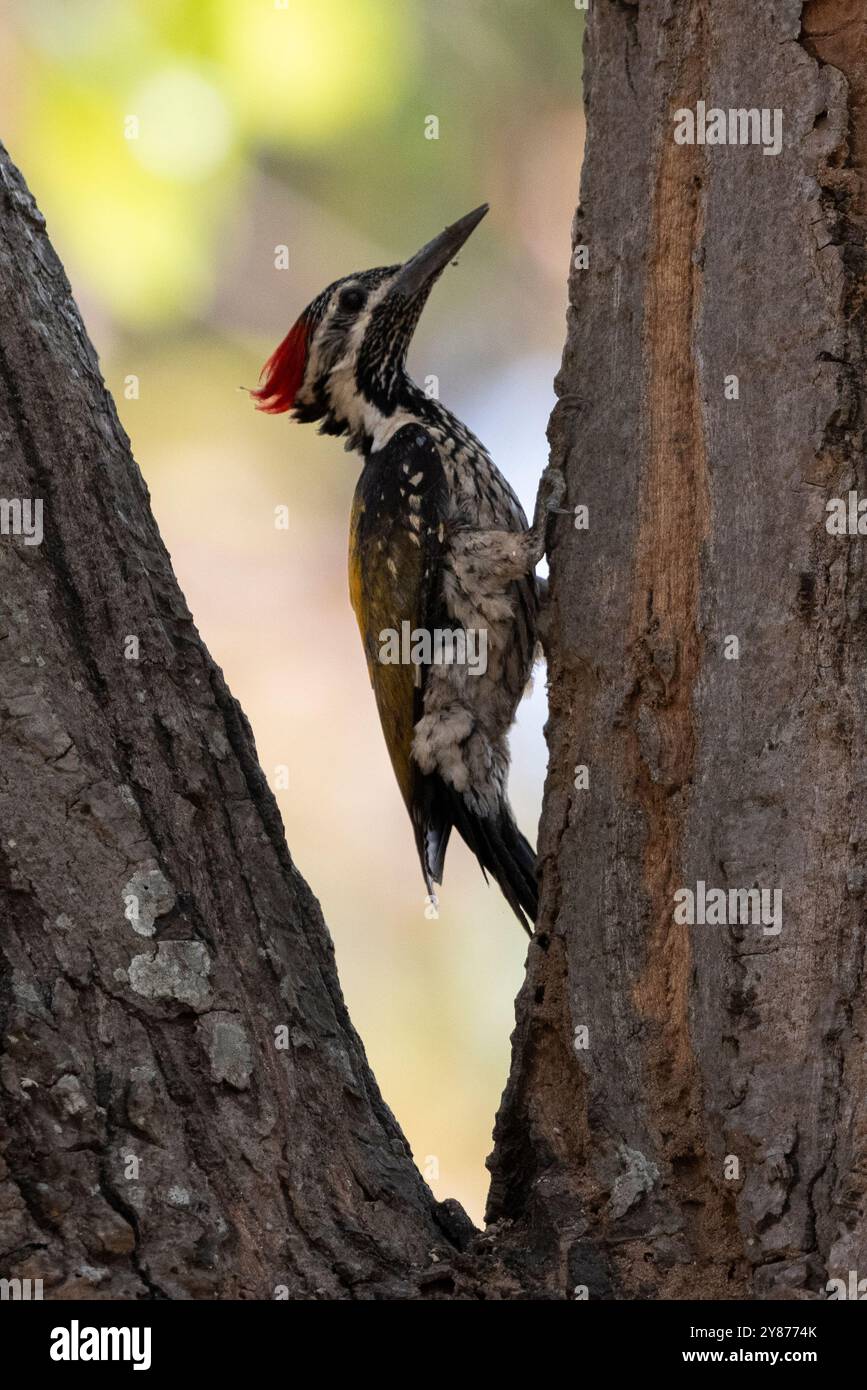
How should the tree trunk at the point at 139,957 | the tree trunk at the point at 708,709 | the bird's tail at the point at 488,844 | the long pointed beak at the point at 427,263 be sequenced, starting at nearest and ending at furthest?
the tree trunk at the point at 139,957 < the tree trunk at the point at 708,709 < the bird's tail at the point at 488,844 < the long pointed beak at the point at 427,263

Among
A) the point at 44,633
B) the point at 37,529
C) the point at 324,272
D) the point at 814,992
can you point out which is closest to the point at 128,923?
the point at 44,633

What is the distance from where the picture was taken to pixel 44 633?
233 cm

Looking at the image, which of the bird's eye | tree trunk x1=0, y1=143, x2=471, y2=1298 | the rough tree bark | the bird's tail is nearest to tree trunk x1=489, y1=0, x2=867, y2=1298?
the rough tree bark

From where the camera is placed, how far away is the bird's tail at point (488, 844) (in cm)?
389

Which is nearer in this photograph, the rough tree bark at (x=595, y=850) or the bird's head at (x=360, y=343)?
the rough tree bark at (x=595, y=850)

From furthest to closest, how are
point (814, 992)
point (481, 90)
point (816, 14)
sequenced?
1. point (481, 90)
2. point (816, 14)
3. point (814, 992)

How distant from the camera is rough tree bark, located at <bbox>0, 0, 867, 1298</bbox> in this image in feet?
7.06

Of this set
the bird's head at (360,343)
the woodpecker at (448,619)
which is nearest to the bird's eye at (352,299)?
the bird's head at (360,343)

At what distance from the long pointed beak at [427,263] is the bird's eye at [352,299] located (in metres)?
0.10

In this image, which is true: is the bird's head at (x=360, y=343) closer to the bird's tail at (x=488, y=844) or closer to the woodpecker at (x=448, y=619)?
the woodpecker at (x=448, y=619)

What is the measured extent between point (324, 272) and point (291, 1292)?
4510 mm

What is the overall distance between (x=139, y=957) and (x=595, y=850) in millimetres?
780

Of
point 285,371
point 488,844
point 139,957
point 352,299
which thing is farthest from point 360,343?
point 139,957

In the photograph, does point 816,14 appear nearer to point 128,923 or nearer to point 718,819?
point 718,819
